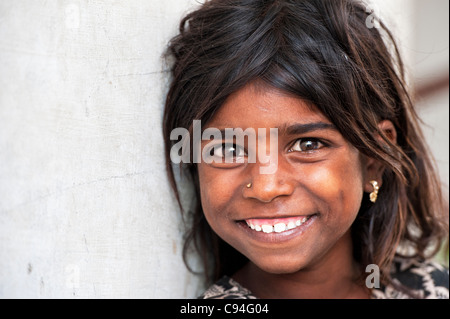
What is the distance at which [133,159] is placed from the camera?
139cm

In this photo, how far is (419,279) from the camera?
5.78 ft

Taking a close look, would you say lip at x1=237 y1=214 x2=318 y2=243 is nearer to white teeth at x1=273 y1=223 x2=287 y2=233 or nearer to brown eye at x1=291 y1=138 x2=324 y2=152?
white teeth at x1=273 y1=223 x2=287 y2=233

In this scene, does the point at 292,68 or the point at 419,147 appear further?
the point at 419,147

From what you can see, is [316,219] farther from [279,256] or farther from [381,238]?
[381,238]

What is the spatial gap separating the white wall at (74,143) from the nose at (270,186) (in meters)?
0.29

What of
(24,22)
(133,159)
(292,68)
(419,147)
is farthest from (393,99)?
(24,22)

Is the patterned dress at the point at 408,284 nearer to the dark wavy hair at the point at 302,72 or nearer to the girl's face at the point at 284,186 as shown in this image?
the dark wavy hair at the point at 302,72

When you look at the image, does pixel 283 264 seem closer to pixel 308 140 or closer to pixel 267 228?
pixel 267 228

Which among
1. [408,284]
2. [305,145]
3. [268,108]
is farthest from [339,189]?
[408,284]

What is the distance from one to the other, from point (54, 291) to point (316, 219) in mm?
629

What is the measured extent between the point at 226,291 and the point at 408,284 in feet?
1.86

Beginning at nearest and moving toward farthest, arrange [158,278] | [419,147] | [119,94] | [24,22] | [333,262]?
[24,22], [119,94], [158,278], [333,262], [419,147]

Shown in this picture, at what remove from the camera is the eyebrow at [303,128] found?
51.9 inches

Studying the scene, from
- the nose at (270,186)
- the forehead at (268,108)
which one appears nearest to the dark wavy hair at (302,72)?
the forehead at (268,108)
